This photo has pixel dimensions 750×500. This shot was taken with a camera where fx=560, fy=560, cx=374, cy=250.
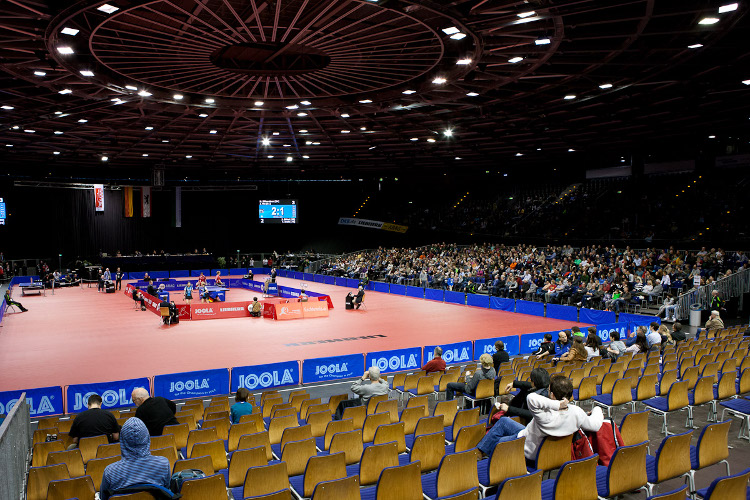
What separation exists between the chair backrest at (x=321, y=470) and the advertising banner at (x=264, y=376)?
8063 mm

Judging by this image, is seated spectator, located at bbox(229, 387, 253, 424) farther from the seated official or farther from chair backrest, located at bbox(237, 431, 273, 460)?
the seated official

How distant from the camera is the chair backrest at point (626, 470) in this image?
550 centimetres

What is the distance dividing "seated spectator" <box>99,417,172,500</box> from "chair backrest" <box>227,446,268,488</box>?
5.37ft

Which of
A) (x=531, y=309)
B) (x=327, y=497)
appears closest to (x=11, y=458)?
(x=327, y=497)

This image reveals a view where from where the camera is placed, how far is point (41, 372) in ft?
53.6

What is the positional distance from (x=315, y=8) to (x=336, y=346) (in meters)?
11.1

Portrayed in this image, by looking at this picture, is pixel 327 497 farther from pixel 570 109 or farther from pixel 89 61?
pixel 570 109

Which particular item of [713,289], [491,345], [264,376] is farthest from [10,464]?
[713,289]

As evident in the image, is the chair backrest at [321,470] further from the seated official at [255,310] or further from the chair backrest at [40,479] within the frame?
the seated official at [255,310]

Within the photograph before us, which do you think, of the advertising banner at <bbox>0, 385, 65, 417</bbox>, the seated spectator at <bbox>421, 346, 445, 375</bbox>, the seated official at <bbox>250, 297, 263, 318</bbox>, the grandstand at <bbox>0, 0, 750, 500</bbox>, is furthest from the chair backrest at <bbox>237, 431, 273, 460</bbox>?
the seated official at <bbox>250, 297, 263, 318</bbox>

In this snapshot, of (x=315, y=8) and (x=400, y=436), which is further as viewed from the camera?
(x=315, y=8)

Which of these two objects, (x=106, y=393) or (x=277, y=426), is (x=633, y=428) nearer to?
(x=277, y=426)

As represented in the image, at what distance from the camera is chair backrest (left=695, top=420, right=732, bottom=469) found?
245 inches

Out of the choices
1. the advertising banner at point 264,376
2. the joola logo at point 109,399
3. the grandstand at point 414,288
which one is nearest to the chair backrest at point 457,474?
the grandstand at point 414,288
